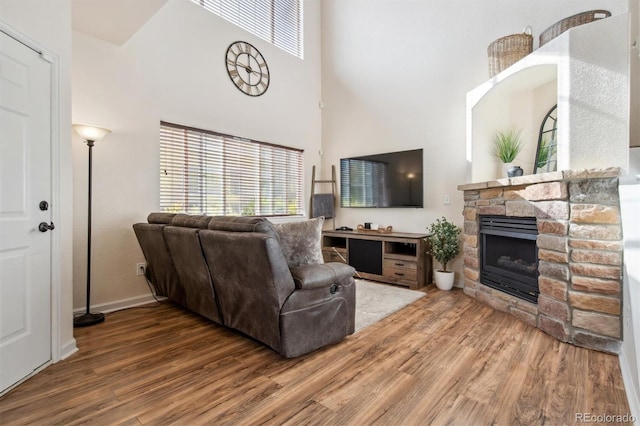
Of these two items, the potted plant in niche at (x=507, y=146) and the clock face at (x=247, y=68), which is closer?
the potted plant in niche at (x=507, y=146)

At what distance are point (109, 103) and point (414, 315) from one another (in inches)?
143

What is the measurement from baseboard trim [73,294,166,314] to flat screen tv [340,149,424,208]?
3.06 meters

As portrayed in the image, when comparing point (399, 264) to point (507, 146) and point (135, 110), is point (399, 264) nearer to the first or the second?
point (507, 146)

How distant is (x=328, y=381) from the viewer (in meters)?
1.73

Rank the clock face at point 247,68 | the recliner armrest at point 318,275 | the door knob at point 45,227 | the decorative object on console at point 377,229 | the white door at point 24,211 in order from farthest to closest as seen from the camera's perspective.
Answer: the decorative object on console at point 377,229, the clock face at point 247,68, the recliner armrest at point 318,275, the door knob at point 45,227, the white door at point 24,211

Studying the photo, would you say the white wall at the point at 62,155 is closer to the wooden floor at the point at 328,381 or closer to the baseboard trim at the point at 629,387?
the wooden floor at the point at 328,381

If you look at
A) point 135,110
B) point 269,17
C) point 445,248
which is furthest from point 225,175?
point 445,248

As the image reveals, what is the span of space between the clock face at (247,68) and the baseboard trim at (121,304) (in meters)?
2.90

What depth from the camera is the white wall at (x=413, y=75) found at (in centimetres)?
357

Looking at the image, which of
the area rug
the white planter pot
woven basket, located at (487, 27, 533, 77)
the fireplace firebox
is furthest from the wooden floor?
woven basket, located at (487, 27, 533, 77)

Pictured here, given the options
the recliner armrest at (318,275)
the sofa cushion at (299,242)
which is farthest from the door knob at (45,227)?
the recliner armrest at (318,275)

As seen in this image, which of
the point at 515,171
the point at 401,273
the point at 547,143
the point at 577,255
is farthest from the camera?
the point at 401,273

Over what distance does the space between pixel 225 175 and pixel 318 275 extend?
2507mm

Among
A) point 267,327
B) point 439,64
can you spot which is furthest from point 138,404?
point 439,64
